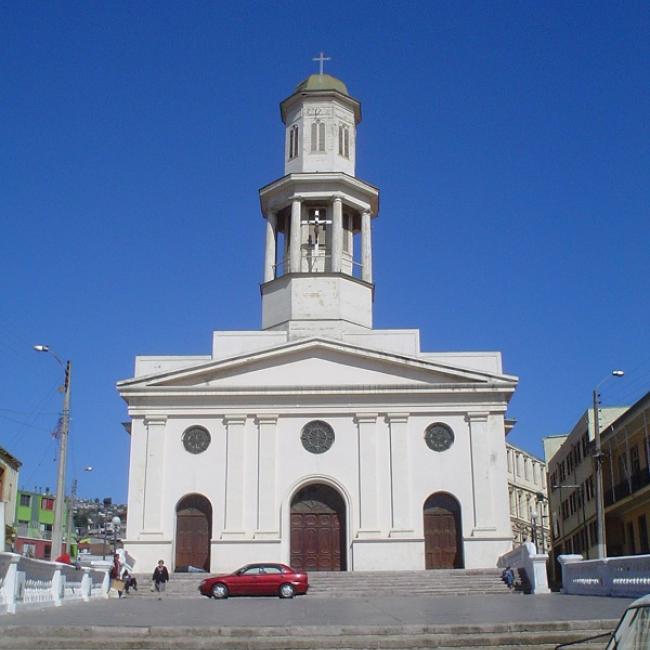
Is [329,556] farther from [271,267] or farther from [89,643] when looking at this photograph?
[89,643]

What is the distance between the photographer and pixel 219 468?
→ 33.2 metres

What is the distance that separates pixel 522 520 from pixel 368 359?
43.9 m

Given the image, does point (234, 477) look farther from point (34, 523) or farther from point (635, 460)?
point (34, 523)

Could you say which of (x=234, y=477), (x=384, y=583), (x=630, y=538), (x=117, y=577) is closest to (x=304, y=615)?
(x=384, y=583)

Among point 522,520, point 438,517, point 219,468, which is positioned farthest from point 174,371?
A: point 522,520

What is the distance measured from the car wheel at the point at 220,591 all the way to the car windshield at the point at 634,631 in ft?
67.2

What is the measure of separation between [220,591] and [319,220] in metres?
16.8

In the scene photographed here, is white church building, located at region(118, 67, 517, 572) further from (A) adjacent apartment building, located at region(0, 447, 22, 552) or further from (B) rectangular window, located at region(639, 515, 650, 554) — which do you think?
(A) adjacent apartment building, located at region(0, 447, 22, 552)

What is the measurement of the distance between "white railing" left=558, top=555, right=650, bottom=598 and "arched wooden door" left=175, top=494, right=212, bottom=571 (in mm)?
12266

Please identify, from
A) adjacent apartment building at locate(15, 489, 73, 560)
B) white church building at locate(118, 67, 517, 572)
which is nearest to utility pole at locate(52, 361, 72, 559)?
white church building at locate(118, 67, 517, 572)

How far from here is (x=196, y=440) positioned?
33594 millimetres

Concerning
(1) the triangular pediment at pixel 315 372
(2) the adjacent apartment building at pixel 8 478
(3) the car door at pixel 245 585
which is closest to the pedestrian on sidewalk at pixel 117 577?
(3) the car door at pixel 245 585

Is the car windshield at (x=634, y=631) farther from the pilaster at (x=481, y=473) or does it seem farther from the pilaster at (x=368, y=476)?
the pilaster at (x=481, y=473)

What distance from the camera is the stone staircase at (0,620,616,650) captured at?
11.9 meters
